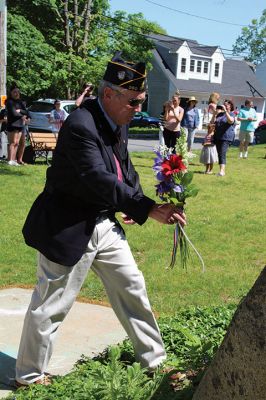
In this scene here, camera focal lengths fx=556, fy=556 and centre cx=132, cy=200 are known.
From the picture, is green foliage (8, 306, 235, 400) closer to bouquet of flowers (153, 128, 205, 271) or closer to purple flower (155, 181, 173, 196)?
bouquet of flowers (153, 128, 205, 271)

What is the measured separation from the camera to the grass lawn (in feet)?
17.4

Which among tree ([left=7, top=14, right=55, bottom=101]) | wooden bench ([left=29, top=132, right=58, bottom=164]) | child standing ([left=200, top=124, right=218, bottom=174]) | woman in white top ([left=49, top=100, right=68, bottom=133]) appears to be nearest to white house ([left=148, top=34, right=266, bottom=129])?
tree ([left=7, top=14, right=55, bottom=101])

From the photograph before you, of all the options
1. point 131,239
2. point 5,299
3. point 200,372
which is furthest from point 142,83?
point 131,239

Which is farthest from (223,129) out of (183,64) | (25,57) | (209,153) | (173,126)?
(183,64)

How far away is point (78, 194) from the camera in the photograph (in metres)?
3.25

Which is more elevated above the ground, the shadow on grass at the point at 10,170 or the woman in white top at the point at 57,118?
the woman in white top at the point at 57,118

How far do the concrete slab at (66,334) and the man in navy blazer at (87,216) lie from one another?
12.9 inches

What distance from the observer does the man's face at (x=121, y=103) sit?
330 cm

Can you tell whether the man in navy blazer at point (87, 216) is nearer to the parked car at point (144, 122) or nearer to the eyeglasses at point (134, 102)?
the eyeglasses at point (134, 102)

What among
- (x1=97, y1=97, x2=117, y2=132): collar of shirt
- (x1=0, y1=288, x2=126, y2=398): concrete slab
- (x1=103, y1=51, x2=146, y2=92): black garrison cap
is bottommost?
(x1=0, y1=288, x2=126, y2=398): concrete slab

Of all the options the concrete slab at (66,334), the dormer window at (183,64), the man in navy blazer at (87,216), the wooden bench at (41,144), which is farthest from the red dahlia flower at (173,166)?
the dormer window at (183,64)

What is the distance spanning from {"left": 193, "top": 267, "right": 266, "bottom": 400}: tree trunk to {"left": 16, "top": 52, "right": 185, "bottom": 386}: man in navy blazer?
1.06 m

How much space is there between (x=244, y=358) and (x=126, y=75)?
1782mm

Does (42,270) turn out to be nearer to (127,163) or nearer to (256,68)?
(127,163)
